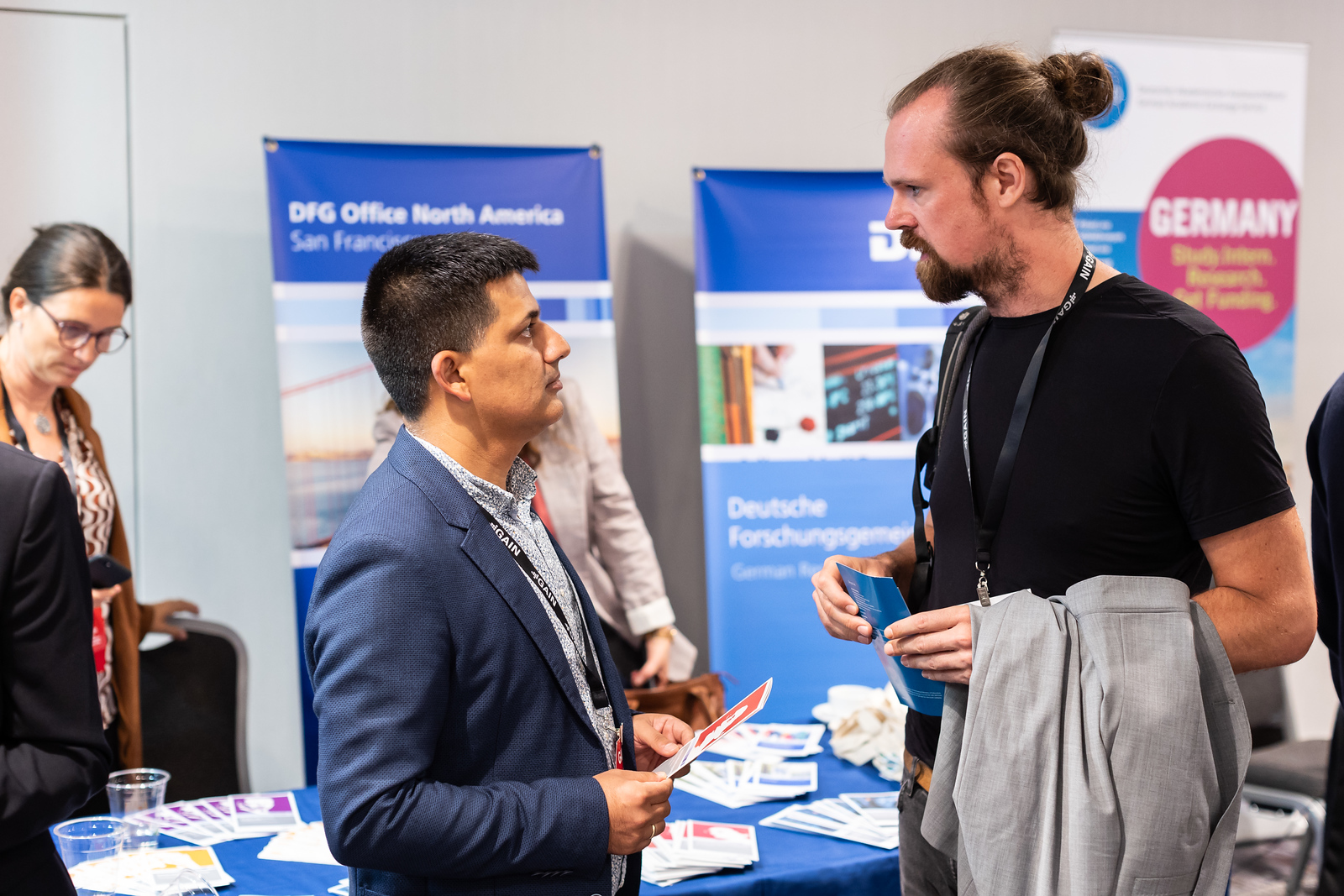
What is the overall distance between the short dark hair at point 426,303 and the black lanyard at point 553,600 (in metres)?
0.21

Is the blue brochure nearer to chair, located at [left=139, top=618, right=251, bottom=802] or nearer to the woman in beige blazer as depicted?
the woman in beige blazer

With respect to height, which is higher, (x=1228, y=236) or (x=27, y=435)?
(x=1228, y=236)

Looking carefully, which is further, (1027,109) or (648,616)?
(648,616)

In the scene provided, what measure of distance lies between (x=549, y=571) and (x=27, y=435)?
1.99 m

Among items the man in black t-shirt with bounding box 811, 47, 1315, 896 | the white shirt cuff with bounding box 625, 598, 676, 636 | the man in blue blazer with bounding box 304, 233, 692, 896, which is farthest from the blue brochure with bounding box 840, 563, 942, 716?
the white shirt cuff with bounding box 625, 598, 676, 636

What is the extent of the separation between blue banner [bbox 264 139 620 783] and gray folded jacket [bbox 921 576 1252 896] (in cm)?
246

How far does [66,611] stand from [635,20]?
11.6 feet

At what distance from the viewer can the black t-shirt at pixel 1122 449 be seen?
1.32m

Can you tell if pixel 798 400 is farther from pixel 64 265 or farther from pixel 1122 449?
pixel 1122 449

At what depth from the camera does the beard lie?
5.11ft

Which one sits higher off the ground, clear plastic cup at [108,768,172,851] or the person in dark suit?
the person in dark suit

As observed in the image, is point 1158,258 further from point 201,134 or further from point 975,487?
point 201,134

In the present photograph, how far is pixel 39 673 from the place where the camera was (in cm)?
120

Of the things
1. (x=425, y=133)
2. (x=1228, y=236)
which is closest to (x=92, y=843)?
(x=425, y=133)
